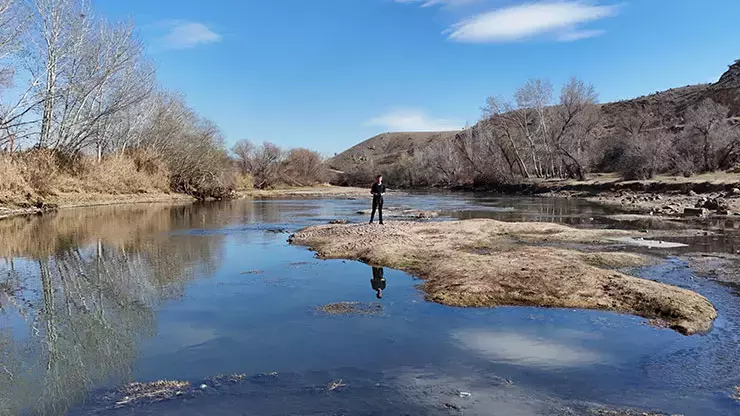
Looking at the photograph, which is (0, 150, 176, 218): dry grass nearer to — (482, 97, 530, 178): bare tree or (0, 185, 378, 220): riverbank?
(0, 185, 378, 220): riverbank

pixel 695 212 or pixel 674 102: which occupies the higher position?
pixel 674 102

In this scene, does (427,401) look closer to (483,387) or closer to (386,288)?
(483,387)

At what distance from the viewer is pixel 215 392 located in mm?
5453

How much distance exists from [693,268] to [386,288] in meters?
7.96

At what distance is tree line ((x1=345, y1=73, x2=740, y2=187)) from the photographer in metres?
49.9

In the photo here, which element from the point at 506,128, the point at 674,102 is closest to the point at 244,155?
the point at 506,128

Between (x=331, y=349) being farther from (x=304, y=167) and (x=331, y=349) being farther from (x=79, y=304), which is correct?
(x=304, y=167)

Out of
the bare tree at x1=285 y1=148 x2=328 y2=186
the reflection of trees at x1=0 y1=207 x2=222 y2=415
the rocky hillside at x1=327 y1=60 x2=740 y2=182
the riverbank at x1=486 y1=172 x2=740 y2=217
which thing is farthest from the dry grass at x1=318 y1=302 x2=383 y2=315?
the rocky hillside at x1=327 y1=60 x2=740 y2=182

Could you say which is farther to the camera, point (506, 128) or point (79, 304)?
point (506, 128)

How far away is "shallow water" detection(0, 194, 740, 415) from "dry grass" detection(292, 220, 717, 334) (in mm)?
560

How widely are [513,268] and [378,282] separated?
3139 mm

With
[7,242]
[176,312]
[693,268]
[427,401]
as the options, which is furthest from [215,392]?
[7,242]

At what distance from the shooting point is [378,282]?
1123 cm

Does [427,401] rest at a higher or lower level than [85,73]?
lower
